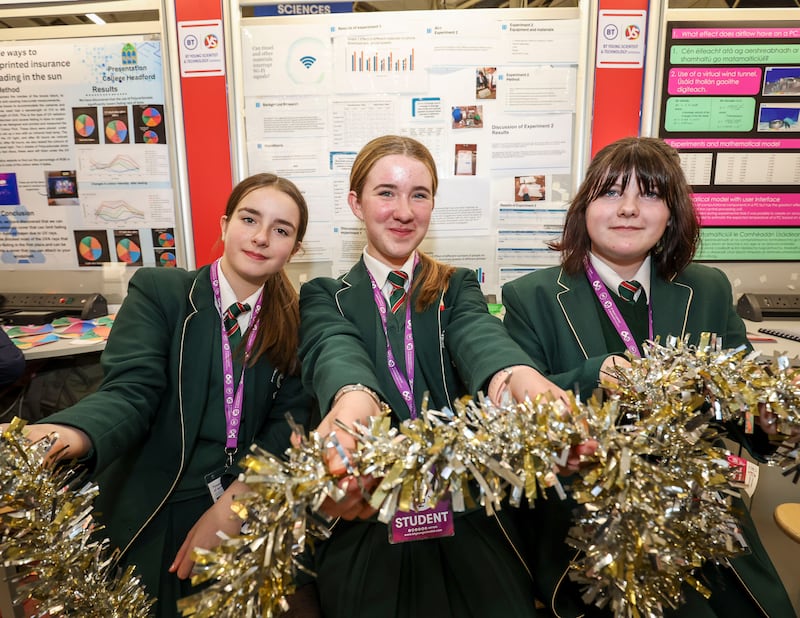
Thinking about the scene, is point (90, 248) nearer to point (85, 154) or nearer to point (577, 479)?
point (85, 154)

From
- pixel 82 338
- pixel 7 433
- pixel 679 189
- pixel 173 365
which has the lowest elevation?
pixel 82 338

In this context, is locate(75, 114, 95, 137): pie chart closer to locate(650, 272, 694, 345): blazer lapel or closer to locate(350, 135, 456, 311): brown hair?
locate(350, 135, 456, 311): brown hair

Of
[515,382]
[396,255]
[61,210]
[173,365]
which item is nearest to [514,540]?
[515,382]

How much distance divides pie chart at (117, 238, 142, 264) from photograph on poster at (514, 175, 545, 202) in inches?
83.4

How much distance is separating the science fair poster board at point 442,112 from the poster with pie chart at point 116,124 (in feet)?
2.17

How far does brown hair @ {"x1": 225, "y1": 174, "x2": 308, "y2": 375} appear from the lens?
1.31m

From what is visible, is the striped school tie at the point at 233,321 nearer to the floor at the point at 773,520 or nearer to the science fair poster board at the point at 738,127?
the floor at the point at 773,520

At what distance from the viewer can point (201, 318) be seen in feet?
4.27

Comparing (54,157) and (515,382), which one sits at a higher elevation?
(54,157)

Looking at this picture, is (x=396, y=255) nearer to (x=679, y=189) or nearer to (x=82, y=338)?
(x=679, y=189)

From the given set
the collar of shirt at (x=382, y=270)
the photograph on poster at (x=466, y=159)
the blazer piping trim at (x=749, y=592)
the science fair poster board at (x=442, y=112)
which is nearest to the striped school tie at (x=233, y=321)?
the collar of shirt at (x=382, y=270)

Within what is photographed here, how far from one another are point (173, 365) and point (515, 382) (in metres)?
0.89

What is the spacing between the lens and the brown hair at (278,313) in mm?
1306

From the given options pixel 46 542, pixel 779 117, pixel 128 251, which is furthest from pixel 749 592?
pixel 128 251
